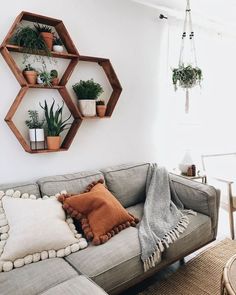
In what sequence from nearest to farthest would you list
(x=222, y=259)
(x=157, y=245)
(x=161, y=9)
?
(x=157, y=245)
(x=222, y=259)
(x=161, y=9)

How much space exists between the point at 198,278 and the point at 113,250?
32.2 inches

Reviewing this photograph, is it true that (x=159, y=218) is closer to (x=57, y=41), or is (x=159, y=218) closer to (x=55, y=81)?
(x=55, y=81)

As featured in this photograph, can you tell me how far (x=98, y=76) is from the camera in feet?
7.97

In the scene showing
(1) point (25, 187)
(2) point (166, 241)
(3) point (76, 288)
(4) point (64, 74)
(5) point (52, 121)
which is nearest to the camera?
(3) point (76, 288)

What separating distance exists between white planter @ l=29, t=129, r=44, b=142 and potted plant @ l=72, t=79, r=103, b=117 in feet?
1.37

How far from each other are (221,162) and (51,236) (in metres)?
2.50

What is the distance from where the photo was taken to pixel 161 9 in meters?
2.75

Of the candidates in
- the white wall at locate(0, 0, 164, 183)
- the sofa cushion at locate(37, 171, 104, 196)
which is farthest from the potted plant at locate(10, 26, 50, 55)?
the sofa cushion at locate(37, 171, 104, 196)

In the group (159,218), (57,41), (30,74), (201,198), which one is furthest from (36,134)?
(201,198)

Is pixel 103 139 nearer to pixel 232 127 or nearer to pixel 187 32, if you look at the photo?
pixel 187 32

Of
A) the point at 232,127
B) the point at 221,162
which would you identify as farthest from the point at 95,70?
the point at 232,127

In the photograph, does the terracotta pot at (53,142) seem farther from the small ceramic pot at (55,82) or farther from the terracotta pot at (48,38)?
the terracotta pot at (48,38)

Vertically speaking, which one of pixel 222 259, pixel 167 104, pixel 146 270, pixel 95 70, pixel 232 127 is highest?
pixel 95 70

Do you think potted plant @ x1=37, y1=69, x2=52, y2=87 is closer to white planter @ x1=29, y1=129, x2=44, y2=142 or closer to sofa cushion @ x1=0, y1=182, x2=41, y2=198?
white planter @ x1=29, y1=129, x2=44, y2=142
